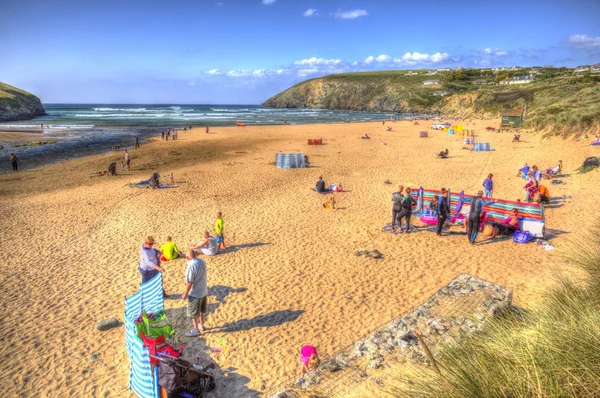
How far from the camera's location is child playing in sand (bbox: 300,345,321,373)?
563cm

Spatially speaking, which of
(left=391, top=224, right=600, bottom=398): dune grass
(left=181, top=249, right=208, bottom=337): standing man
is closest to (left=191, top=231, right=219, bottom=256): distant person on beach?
(left=181, top=249, right=208, bottom=337): standing man

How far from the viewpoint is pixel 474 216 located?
34.9 feet

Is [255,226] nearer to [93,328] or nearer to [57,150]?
[93,328]

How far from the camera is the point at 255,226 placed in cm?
1312

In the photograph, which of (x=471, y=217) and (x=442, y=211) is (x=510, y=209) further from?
(x=442, y=211)

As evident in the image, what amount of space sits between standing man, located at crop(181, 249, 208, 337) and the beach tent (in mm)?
17422

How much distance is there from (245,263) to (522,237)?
8.23 m

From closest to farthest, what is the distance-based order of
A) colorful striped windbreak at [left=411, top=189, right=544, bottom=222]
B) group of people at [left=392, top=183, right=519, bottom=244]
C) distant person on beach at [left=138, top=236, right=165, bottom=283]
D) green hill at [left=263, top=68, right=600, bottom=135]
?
distant person on beach at [left=138, top=236, right=165, bottom=283], group of people at [left=392, top=183, right=519, bottom=244], colorful striped windbreak at [left=411, top=189, right=544, bottom=222], green hill at [left=263, top=68, right=600, bottom=135]

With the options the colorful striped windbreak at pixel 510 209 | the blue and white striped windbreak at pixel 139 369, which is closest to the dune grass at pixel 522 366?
the blue and white striped windbreak at pixel 139 369

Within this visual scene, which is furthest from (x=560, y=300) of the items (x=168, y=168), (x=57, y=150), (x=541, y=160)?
(x=57, y=150)

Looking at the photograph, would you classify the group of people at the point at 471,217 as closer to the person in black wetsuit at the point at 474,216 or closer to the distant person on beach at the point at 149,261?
the person in black wetsuit at the point at 474,216

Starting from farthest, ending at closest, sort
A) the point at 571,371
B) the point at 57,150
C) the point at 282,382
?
the point at 57,150
the point at 282,382
the point at 571,371

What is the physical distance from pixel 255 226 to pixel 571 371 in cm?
1080

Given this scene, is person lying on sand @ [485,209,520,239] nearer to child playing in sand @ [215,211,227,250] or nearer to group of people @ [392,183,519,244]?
group of people @ [392,183,519,244]
